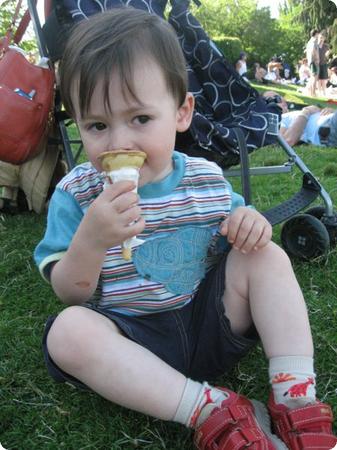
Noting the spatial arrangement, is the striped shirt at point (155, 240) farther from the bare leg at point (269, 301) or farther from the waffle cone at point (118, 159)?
the waffle cone at point (118, 159)

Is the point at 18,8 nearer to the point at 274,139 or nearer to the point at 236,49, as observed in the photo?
the point at 274,139

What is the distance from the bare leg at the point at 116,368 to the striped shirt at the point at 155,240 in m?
0.20

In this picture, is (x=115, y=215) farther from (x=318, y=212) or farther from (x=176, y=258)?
(x=318, y=212)

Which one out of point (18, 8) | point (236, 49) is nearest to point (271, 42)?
point (236, 49)

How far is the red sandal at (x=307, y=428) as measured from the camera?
1039mm

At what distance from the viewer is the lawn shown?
1.18m

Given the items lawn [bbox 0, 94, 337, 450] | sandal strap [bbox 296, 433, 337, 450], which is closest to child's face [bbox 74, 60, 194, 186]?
lawn [bbox 0, 94, 337, 450]

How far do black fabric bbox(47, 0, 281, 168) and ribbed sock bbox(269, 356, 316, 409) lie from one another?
981 millimetres

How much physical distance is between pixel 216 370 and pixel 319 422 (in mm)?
310

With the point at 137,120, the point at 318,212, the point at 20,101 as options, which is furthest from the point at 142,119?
the point at 318,212

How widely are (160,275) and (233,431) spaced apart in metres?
0.44

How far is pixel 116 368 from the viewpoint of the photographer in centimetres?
111

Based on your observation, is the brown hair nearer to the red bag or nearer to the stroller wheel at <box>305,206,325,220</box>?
the red bag

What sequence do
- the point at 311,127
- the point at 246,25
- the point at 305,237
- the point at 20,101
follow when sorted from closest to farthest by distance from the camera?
the point at 305,237, the point at 20,101, the point at 311,127, the point at 246,25
